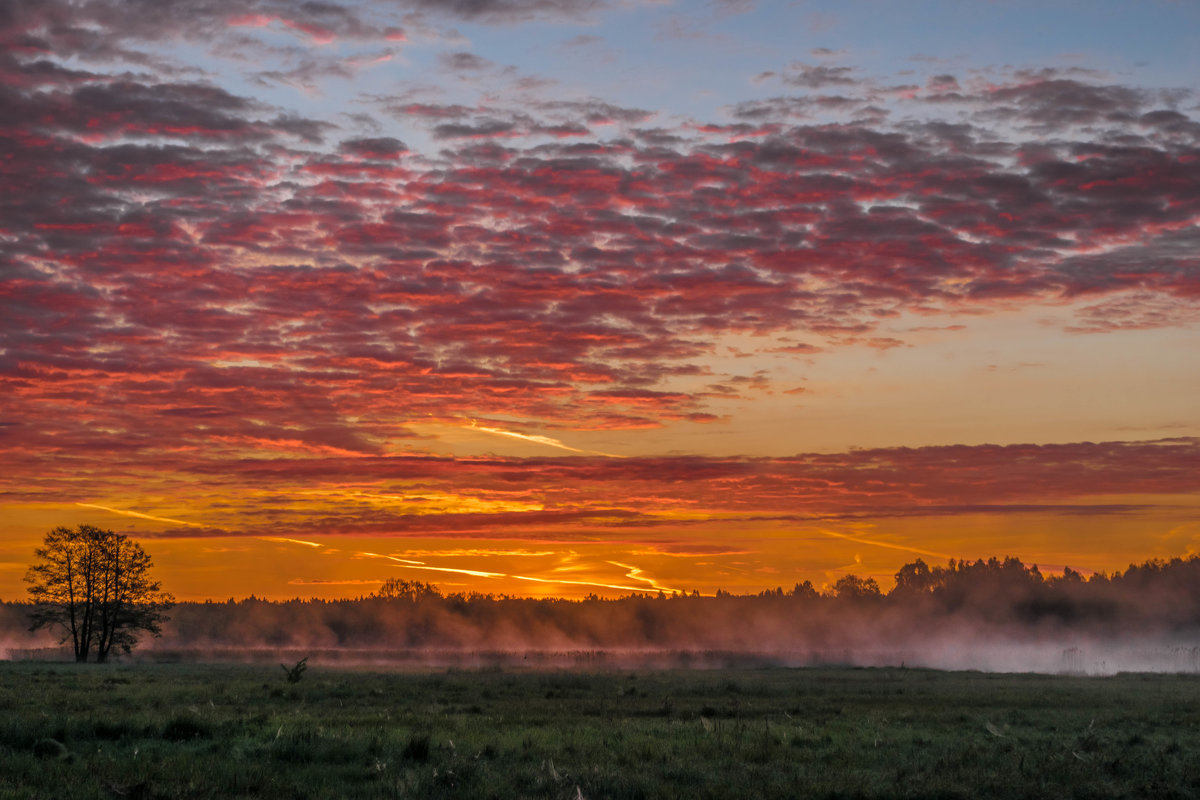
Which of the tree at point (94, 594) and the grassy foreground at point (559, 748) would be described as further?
the tree at point (94, 594)

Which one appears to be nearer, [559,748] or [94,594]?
[559,748]

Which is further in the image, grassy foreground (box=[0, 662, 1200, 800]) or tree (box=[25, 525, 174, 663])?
tree (box=[25, 525, 174, 663])

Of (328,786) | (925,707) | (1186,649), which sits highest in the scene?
(328,786)

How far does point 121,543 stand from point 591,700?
71210 millimetres

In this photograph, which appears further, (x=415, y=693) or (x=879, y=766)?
(x=415, y=693)

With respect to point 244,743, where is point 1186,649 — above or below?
below

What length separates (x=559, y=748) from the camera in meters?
21.0

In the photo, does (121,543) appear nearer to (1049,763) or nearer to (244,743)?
(244,743)

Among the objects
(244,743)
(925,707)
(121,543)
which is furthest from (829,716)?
(121,543)

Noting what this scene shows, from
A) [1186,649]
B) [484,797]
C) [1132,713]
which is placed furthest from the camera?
[1186,649]

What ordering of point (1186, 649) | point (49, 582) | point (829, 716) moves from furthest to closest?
point (1186, 649)
point (49, 582)
point (829, 716)

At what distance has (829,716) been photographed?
31.9m

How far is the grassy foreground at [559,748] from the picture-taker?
53.3 feet

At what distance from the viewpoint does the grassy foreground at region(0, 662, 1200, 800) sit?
16234 mm
